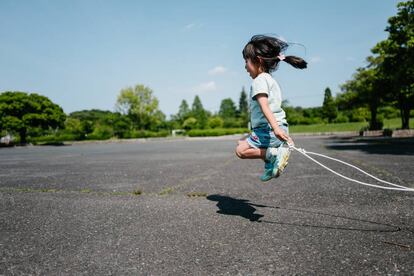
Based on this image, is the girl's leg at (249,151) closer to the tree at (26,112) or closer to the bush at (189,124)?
the tree at (26,112)

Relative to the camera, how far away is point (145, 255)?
2789 millimetres

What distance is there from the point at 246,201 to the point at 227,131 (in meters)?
53.1

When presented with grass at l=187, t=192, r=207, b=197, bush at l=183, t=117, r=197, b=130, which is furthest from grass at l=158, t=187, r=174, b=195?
bush at l=183, t=117, r=197, b=130

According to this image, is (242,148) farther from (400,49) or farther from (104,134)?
(104,134)

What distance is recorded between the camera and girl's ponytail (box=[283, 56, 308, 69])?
371cm

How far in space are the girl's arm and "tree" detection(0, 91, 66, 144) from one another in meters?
45.7

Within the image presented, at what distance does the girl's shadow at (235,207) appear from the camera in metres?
4.08

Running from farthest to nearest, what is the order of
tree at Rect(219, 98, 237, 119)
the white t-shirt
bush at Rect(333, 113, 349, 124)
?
tree at Rect(219, 98, 237, 119), bush at Rect(333, 113, 349, 124), the white t-shirt

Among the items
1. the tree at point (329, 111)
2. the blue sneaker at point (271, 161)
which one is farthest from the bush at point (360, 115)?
the blue sneaker at point (271, 161)

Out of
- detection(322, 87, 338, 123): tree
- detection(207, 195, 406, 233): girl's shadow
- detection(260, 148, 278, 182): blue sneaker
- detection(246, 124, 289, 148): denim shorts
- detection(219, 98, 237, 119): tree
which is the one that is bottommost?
detection(207, 195, 406, 233): girl's shadow

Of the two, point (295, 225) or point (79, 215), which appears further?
point (79, 215)

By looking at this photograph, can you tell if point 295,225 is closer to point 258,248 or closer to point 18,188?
point 258,248

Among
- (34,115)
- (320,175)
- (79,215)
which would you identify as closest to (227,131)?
(34,115)

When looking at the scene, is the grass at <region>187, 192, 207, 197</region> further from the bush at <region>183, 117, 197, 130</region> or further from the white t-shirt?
the bush at <region>183, 117, 197, 130</region>
